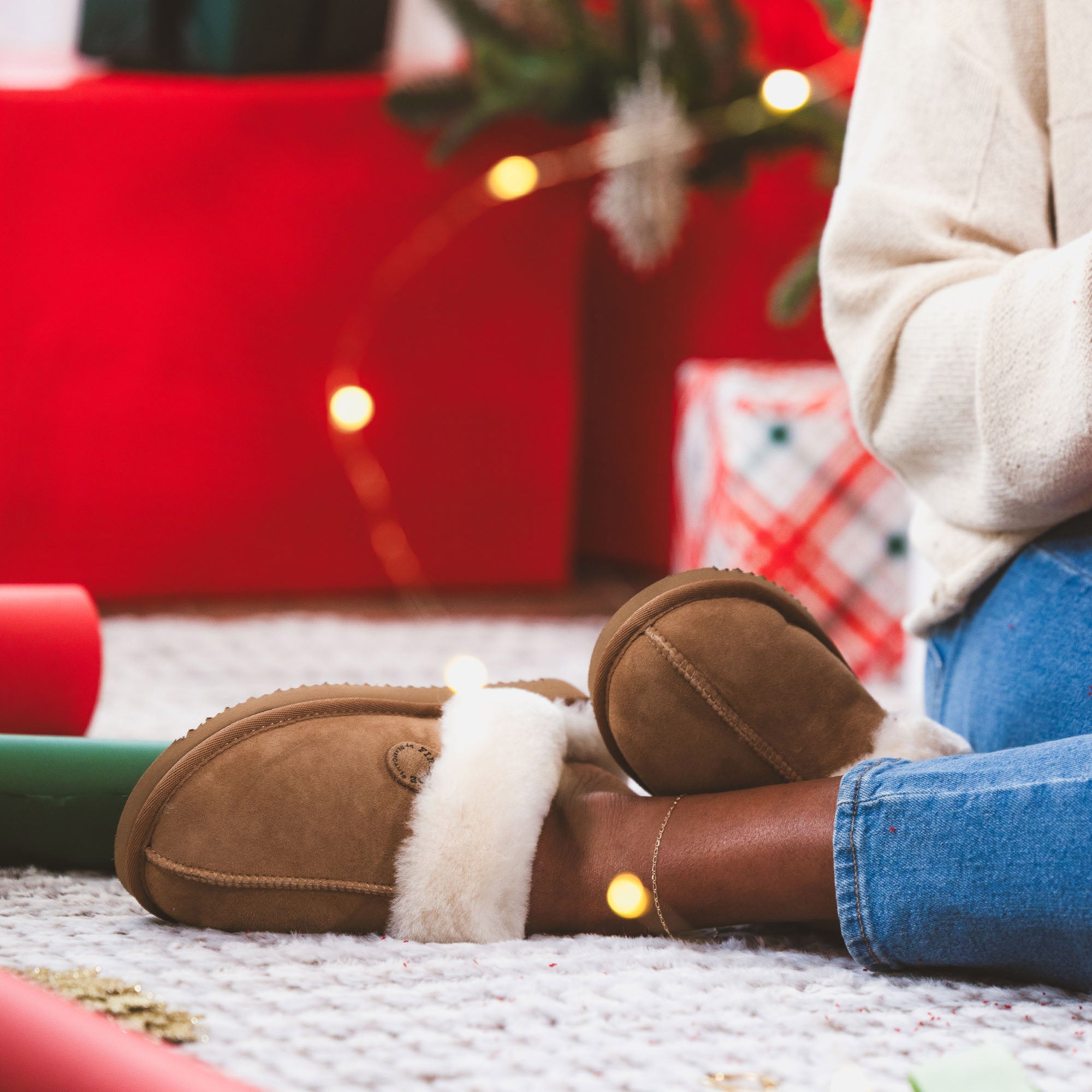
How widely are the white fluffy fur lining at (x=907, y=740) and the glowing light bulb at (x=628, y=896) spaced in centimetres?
11

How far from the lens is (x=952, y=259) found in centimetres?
66

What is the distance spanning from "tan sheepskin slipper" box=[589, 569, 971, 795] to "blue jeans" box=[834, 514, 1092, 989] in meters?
0.04

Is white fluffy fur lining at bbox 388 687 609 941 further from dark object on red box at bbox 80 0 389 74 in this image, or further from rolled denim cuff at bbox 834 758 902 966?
dark object on red box at bbox 80 0 389 74

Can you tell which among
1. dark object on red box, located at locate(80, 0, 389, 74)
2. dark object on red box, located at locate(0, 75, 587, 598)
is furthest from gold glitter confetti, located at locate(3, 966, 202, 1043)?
dark object on red box, located at locate(80, 0, 389, 74)

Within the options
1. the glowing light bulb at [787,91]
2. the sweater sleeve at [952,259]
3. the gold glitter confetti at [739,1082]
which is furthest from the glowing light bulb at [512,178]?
the gold glitter confetti at [739,1082]

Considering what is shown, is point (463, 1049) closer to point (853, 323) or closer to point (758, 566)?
point (853, 323)

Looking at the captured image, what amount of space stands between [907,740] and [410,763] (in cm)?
23

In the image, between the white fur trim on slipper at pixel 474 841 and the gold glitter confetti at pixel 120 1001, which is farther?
the white fur trim on slipper at pixel 474 841

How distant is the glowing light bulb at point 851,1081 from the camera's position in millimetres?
429

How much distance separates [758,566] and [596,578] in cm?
67

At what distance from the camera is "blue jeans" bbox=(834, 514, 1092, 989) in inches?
18.7

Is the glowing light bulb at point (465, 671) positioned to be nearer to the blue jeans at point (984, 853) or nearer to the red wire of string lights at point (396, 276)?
the red wire of string lights at point (396, 276)

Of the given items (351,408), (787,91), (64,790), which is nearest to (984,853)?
(64,790)

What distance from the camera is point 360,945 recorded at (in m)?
0.55
